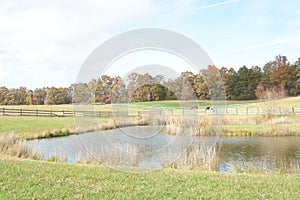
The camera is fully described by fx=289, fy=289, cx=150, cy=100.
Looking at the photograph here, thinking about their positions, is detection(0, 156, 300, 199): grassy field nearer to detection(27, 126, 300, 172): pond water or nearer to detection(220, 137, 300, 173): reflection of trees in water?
detection(27, 126, 300, 172): pond water

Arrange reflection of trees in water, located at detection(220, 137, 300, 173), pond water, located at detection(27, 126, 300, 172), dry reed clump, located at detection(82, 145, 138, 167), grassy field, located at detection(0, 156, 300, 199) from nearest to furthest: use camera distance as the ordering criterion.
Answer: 1. grassy field, located at detection(0, 156, 300, 199)
2. dry reed clump, located at detection(82, 145, 138, 167)
3. pond water, located at detection(27, 126, 300, 172)
4. reflection of trees in water, located at detection(220, 137, 300, 173)

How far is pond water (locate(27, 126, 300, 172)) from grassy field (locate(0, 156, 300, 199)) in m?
2.46

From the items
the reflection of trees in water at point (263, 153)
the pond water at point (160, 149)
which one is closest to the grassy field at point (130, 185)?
the pond water at point (160, 149)

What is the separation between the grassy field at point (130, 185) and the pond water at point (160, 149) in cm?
246

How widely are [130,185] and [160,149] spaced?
5.50 metres

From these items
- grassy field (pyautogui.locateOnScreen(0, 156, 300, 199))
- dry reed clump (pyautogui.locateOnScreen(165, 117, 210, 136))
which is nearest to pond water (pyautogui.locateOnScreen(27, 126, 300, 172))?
dry reed clump (pyautogui.locateOnScreen(165, 117, 210, 136))

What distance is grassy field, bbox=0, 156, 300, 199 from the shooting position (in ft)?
18.6

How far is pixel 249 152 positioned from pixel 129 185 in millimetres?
10903

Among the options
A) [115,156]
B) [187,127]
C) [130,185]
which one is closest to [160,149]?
[115,156]

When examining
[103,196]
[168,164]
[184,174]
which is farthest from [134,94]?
[103,196]

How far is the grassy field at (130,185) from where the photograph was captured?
18.6 feet

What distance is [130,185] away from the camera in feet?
20.8

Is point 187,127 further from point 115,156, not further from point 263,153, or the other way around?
point 115,156

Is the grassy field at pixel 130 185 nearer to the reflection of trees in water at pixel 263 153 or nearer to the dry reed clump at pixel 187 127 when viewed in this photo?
the reflection of trees in water at pixel 263 153
